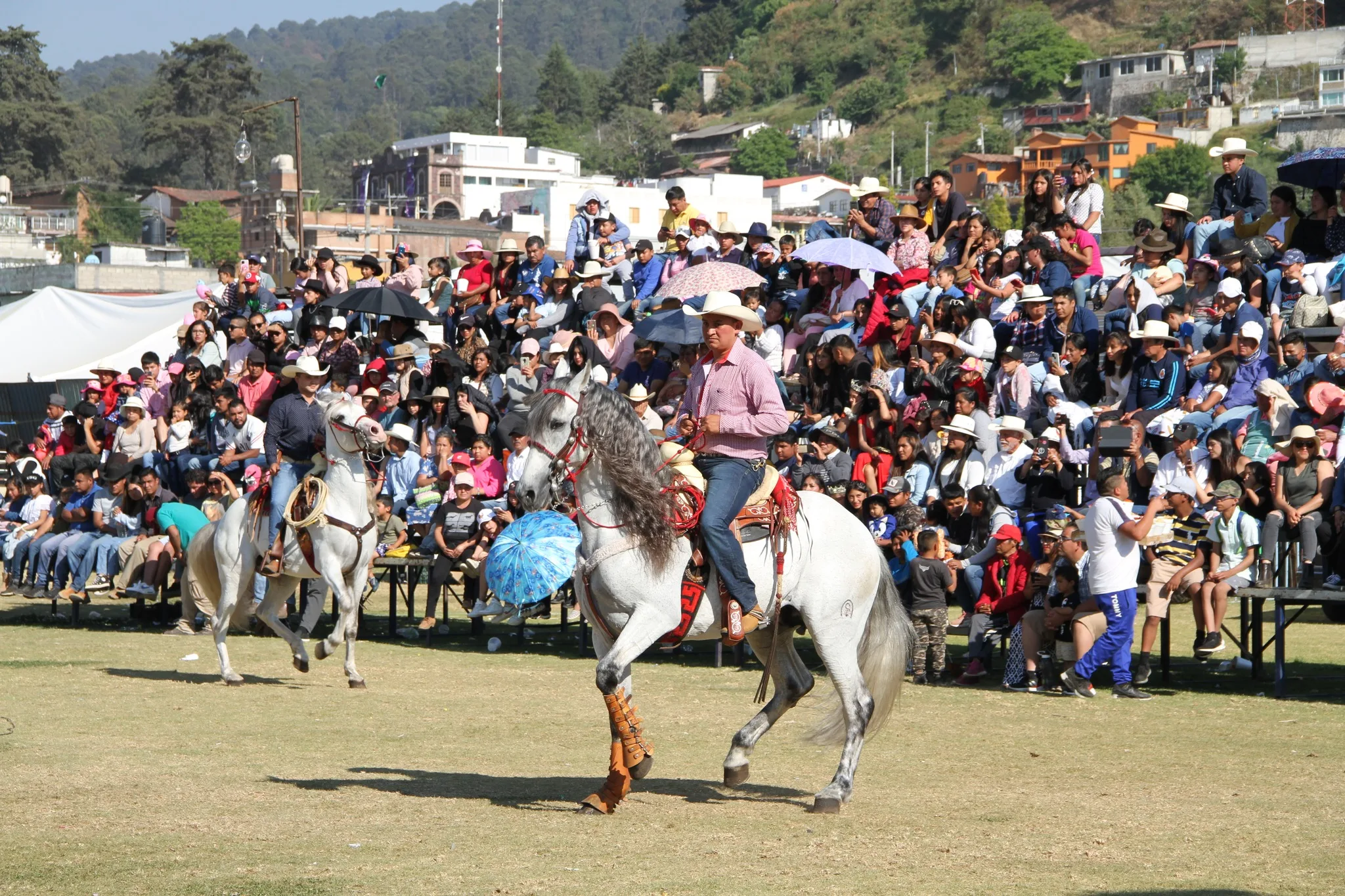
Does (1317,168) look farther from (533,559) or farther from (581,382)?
(581,382)

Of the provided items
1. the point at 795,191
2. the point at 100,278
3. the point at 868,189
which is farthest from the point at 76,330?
the point at 795,191

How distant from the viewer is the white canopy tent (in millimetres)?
32344

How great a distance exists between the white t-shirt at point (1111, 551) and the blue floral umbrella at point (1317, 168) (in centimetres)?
626

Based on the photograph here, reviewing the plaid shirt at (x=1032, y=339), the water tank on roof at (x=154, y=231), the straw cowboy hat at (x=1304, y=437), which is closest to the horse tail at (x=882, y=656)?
the straw cowboy hat at (x=1304, y=437)

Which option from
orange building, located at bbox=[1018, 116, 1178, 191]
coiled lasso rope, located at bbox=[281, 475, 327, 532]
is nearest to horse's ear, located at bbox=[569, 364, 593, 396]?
coiled lasso rope, located at bbox=[281, 475, 327, 532]

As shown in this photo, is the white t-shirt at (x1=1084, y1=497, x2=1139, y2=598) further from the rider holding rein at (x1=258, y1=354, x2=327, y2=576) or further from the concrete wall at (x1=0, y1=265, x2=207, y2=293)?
the concrete wall at (x1=0, y1=265, x2=207, y2=293)

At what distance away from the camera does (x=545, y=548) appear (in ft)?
37.6

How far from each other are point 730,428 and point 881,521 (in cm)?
585

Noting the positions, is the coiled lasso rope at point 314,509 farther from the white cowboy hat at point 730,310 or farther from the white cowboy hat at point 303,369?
the white cowboy hat at point 730,310

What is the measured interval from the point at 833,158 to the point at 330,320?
4929 inches

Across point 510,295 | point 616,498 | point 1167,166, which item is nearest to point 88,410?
point 510,295

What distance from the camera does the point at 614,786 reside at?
8.31 m

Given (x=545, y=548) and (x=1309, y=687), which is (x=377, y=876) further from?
(x=1309, y=687)

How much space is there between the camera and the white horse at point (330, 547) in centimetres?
1311
